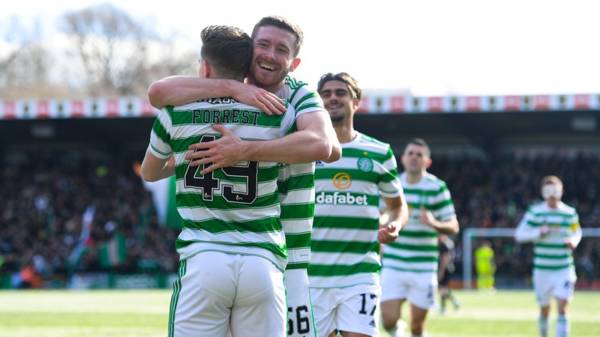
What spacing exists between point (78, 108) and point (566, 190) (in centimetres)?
1790

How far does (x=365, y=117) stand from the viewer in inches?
1526

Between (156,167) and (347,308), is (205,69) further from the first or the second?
(347,308)

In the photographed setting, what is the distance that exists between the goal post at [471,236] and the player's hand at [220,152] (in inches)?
1218

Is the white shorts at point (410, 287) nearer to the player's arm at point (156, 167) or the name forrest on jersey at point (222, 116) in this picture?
the player's arm at point (156, 167)

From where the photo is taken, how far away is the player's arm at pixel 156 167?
5137mm

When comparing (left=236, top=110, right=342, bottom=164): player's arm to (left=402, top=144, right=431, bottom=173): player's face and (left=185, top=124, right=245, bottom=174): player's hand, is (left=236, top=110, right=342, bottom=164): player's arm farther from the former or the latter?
(left=402, top=144, right=431, bottom=173): player's face

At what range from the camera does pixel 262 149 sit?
15.7ft

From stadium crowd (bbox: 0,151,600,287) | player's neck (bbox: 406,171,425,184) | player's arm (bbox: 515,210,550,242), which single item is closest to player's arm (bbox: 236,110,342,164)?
player's neck (bbox: 406,171,425,184)

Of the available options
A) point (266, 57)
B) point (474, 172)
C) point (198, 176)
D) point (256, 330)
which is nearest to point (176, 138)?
point (198, 176)

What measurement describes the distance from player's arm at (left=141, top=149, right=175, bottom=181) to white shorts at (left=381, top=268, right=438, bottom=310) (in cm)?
616

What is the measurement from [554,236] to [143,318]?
7.38 metres

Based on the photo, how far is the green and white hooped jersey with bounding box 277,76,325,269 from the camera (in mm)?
5195

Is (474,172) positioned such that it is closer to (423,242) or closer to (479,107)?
(479,107)

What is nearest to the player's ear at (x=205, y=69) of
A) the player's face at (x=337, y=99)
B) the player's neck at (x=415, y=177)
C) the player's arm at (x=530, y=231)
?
the player's face at (x=337, y=99)
